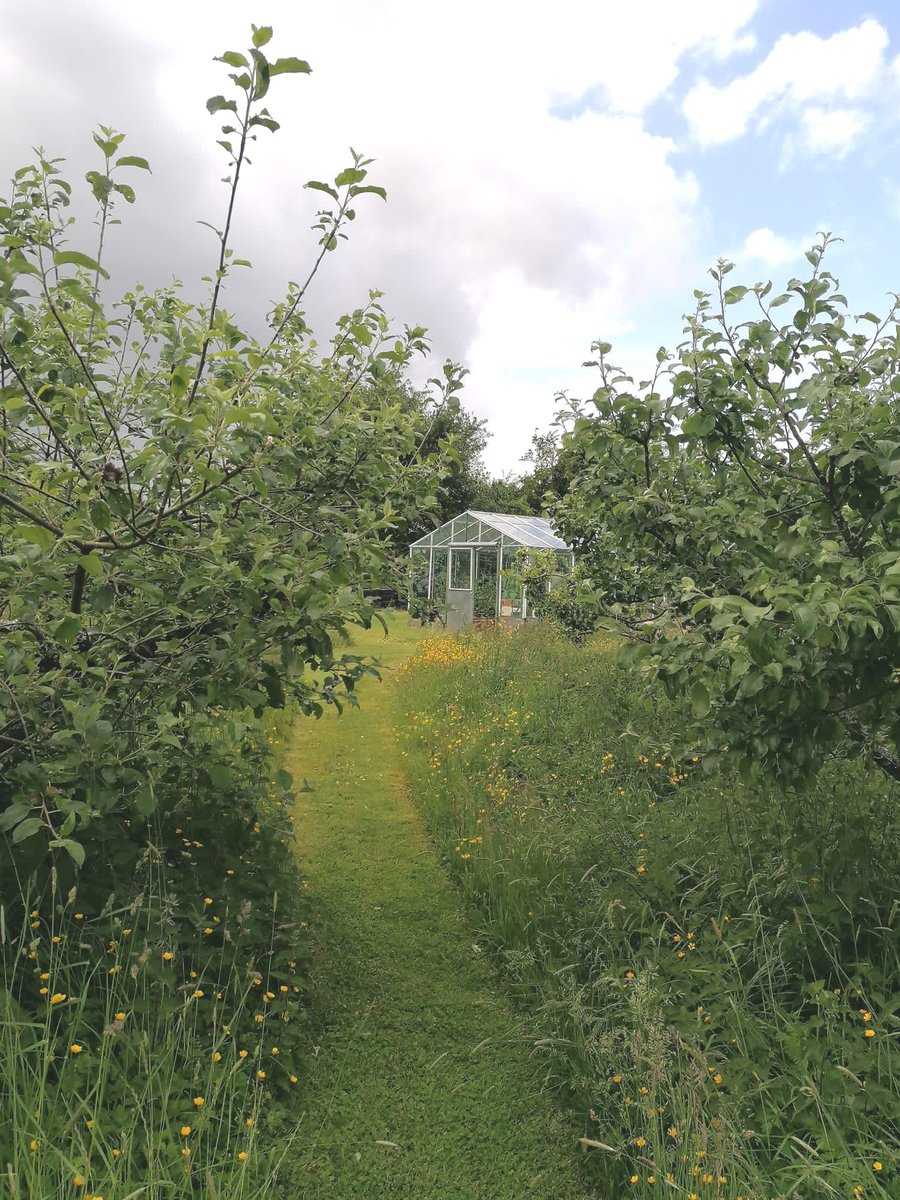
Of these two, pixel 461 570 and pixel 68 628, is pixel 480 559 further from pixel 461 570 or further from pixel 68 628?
pixel 68 628

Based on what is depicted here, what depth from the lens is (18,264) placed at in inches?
63.6

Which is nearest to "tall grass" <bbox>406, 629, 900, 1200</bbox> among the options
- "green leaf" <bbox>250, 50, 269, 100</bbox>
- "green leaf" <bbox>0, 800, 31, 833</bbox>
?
"green leaf" <bbox>0, 800, 31, 833</bbox>

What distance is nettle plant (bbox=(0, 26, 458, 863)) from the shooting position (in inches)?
78.0

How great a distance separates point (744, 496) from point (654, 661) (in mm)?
968

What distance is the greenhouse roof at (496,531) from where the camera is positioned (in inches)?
785

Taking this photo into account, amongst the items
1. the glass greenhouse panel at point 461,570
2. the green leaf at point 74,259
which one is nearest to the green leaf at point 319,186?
the green leaf at point 74,259

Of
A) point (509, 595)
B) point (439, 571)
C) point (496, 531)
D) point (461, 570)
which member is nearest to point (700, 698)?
point (509, 595)

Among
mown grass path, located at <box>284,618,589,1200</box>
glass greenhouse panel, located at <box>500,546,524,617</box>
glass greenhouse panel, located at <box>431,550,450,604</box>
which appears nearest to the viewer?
mown grass path, located at <box>284,618,589,1200</box>

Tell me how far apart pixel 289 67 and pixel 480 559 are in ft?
63.5

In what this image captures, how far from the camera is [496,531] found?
20.3 meters

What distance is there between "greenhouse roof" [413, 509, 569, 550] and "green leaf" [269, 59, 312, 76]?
17.4m

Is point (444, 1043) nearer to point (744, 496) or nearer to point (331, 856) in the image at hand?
point (331, 856)

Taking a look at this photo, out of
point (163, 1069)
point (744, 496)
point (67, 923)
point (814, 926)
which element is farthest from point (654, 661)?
point (67, 923)

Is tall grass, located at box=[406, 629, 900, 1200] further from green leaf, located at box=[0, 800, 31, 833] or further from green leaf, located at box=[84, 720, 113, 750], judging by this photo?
green leaf, located at box=[0, 800, 31, 833]
